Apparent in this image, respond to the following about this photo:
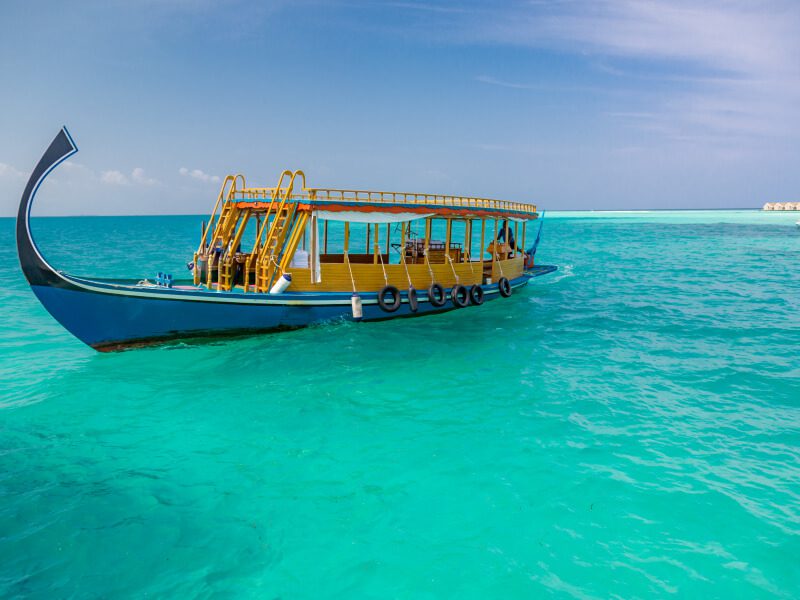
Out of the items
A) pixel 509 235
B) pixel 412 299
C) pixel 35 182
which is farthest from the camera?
pixel 509 235

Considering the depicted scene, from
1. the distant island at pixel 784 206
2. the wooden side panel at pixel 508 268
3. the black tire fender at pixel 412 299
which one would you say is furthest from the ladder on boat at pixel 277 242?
the distant island at pixel 784 206

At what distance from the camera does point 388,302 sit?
1577 centimetres

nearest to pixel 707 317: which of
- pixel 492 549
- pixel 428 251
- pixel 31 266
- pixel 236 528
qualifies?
pixel 428 251

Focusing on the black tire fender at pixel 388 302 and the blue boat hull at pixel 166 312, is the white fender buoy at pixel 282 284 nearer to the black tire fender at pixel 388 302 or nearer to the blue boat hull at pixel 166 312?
the blue boat hull at pixel 166 312

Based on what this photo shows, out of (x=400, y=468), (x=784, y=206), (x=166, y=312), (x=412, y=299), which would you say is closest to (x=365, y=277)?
(x=412, y=299)

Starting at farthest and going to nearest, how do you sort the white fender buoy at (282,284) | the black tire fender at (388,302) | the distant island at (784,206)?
the distant island at (784,206) → the black tire fender at (388,302) → the white fender buoy at (282,284)

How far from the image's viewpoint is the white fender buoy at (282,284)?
13977 mm

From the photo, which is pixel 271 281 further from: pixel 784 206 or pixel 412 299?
pixel 784 206

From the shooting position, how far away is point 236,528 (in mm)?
6371

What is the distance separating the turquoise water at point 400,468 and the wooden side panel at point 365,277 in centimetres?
136

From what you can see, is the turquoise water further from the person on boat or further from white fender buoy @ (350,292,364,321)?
the person on boat

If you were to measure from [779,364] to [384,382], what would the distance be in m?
9.37

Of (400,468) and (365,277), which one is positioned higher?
(365,277)

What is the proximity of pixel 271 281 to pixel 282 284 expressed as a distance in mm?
597
